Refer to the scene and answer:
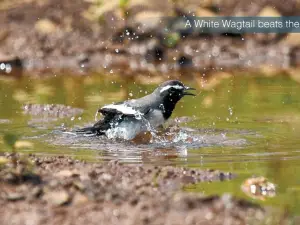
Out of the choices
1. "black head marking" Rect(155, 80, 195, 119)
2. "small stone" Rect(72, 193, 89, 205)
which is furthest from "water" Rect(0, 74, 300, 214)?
"small stone" Rect(72, 193, 89, 205)

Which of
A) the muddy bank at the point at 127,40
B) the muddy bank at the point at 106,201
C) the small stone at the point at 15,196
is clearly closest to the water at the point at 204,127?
the muddy bank at the point at 106,201

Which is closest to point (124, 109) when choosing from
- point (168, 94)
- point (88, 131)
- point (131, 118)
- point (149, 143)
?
point (131, 118)

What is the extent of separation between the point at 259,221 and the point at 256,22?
13.4 m

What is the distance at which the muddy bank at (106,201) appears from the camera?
6.50 meters

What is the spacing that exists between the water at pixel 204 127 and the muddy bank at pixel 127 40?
6.33 feet

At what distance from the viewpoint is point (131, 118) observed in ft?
37.7

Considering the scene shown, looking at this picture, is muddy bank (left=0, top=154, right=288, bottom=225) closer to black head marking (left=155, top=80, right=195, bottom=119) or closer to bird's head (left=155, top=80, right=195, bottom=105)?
black head marking (left=155, top=80, right=195, bottom=119)

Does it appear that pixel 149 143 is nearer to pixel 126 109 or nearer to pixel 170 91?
pixel 126 109

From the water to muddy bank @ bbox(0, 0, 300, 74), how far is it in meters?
1.93

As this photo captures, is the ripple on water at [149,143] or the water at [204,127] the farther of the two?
the ripple on water at [149,143]

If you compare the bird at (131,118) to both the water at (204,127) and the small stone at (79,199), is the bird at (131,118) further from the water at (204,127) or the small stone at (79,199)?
the small stone at (79,199)

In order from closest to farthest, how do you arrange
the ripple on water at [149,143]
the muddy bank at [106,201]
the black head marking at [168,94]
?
the muddy bank at [106,201]
the ripple on water at [149,143]
the black head marking at [168,94]

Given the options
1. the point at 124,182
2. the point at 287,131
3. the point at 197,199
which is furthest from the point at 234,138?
the point at 197,199

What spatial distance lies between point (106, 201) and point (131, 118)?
184 inches
